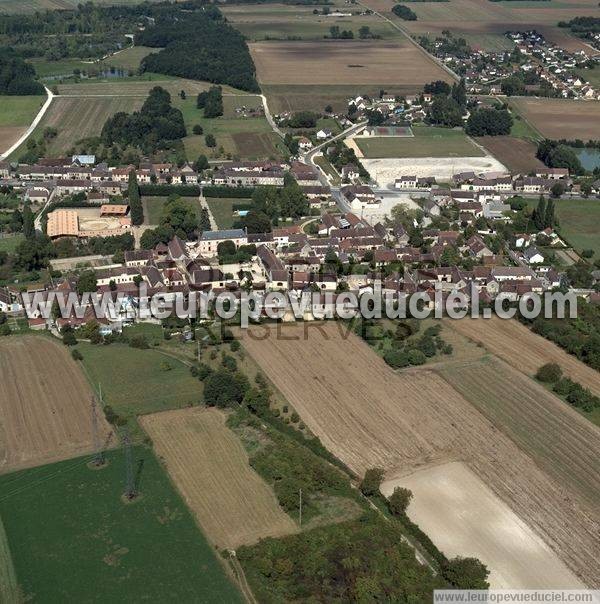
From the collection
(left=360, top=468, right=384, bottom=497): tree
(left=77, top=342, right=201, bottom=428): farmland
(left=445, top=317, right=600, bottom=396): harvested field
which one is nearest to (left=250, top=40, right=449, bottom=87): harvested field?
(left=445, top=317, right=600, bottom=396): harvested field

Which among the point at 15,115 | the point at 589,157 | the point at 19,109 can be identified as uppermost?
the point at 19,109

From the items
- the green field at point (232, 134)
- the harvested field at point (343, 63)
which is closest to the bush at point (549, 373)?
the green field at point (232, 134)

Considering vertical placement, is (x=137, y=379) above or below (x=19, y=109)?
below

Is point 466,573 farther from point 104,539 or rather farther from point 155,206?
point 155,206

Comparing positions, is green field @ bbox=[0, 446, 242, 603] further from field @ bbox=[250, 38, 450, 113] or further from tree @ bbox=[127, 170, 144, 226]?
field @ bbox=[250, 38, 450, 113]

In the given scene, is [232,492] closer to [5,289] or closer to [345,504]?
[345,504]

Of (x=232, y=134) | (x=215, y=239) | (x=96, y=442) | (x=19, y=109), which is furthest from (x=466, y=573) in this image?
(x=19, y=109)
